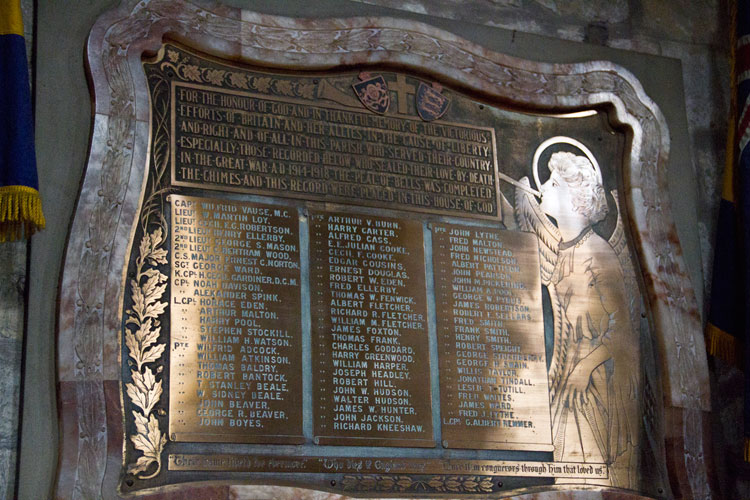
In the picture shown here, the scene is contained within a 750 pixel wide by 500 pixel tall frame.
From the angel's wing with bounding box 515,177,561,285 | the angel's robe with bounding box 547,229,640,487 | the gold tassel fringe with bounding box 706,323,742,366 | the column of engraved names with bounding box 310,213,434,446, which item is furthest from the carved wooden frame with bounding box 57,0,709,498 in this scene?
the column of engraved names with bounding box 310,213,434,446

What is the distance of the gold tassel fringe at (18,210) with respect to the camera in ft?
15.7

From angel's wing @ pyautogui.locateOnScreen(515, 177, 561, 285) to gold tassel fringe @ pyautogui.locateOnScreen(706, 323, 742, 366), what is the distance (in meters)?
1.10

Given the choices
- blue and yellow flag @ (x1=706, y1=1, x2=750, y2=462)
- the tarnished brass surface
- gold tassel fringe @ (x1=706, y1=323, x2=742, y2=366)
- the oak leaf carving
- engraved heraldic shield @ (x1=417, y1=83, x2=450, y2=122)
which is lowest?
the tarnished brass surface

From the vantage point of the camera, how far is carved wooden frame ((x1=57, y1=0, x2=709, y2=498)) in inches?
190

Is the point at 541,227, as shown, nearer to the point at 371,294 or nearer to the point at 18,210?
the point at 371,294

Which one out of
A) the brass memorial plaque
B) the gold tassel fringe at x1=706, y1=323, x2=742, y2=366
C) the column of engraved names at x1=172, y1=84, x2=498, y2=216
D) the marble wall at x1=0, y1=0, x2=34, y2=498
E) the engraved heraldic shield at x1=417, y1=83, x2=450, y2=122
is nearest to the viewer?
the marble wall at x1=0, y1=0, x2=34, y2=498

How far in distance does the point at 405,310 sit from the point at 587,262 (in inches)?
48.3

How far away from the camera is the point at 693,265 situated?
646 centimetres

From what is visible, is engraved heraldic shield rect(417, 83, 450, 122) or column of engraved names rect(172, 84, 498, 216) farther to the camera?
engraved heraldic shield rect(417, 83, 450, 122)

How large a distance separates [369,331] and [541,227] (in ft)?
4.26

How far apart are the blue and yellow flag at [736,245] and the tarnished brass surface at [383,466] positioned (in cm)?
112

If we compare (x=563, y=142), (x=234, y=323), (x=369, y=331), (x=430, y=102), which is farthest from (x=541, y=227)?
Result: (x=234, y=323)

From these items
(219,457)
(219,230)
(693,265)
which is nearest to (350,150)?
(219,230)

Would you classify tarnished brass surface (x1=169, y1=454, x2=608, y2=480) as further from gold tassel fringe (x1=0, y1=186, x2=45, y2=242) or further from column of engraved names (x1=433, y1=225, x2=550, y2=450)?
gold tassel fringe (x1=0, y1=186, x2=45, y2=242)
